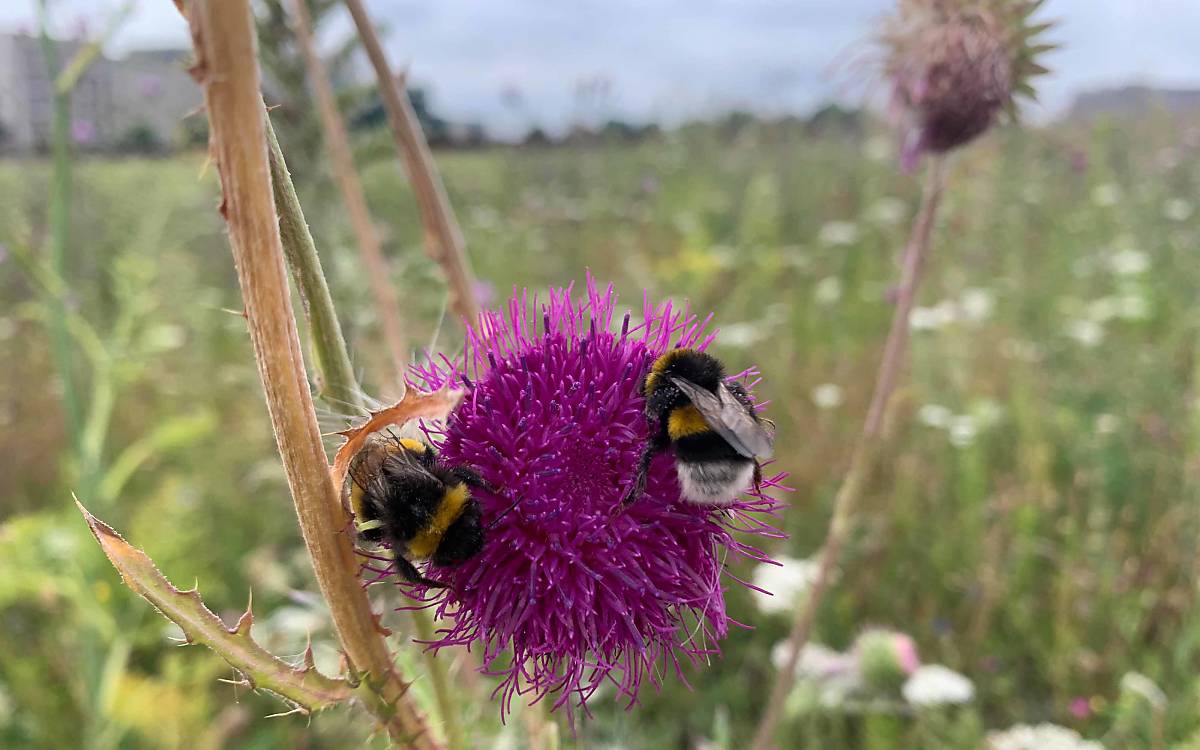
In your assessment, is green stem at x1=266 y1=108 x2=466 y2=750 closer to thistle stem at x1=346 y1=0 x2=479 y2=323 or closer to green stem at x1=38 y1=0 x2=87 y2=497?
thistle stem at x1=346 y1=0 x2=479 y2=323

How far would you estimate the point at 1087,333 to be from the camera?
479 centimetres

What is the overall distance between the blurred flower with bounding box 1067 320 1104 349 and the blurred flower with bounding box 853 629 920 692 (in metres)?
2.82

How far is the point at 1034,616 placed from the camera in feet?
12.0

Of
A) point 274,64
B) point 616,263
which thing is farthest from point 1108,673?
point 616,263

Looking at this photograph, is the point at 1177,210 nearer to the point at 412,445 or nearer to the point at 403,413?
the point at 412,445

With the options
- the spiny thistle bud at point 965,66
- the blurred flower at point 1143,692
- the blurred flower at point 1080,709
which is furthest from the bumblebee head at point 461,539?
the blurred flower at point 1080,709

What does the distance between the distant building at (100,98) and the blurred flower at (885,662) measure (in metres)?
2.79

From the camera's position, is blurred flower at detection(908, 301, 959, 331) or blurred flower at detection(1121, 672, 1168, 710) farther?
blurred flower at detection(908, 301, 959, 331)

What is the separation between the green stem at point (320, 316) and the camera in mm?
867

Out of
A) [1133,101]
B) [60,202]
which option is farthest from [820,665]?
[1133,101]

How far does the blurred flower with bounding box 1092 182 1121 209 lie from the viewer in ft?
22.5

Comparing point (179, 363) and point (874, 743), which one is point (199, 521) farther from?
point (874, 743)

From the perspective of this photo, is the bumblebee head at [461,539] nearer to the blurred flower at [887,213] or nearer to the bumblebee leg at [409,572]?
the bumblebee leg at [409,572]

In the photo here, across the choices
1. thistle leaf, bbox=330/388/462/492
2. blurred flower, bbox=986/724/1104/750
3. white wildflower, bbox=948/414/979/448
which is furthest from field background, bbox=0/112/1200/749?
thistle leaf, bbox=330/388/462/492
